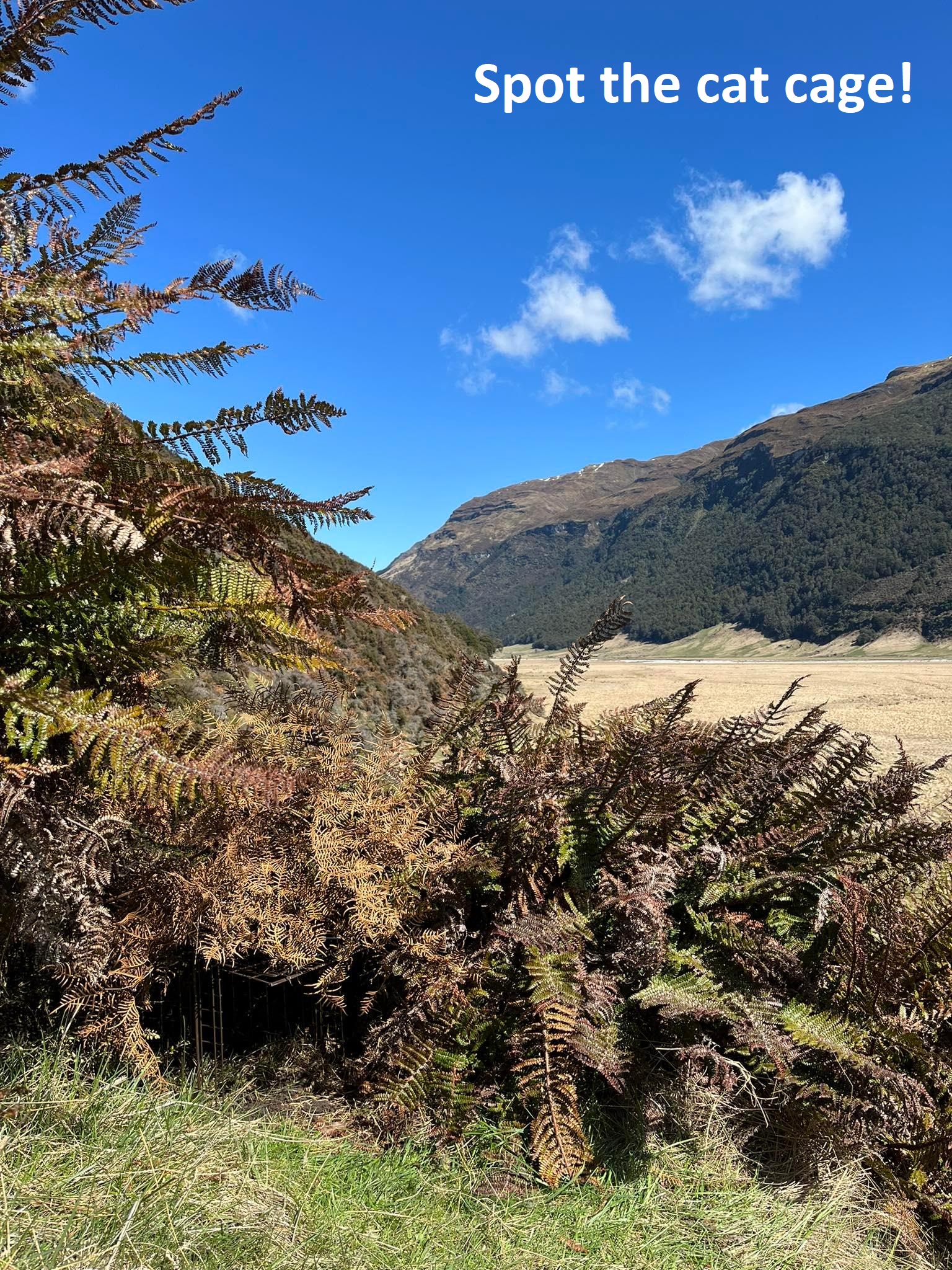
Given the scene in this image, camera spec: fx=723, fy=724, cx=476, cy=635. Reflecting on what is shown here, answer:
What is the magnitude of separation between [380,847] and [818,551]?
435ft

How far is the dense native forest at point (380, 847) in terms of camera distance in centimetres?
146

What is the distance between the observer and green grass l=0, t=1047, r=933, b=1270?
54.5 inches

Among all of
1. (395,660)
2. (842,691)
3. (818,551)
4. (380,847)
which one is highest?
(818,551)

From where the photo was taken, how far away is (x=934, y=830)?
2340 mm

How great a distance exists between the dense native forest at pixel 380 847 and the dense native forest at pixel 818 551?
85338 mm

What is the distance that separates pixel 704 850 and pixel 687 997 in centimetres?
46

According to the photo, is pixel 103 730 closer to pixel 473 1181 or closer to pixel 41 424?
pixel 41 424

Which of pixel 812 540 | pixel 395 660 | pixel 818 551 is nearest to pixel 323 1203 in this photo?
pixel 395 660

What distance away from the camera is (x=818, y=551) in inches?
4754

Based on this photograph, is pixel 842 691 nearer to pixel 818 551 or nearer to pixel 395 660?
pixel 395 660

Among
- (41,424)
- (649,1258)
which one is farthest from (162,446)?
(649,1258)

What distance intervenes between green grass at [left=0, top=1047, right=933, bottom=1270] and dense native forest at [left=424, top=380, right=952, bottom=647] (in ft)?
282

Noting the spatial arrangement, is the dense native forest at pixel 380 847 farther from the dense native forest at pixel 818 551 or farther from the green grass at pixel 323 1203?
the dense native forest at pixel 818 551

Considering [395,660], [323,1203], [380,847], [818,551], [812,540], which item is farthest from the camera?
[812,540]
